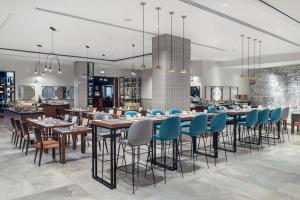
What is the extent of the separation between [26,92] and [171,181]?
34.3ft

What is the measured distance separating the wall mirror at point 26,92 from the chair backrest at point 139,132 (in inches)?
400

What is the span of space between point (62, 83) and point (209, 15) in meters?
9.75

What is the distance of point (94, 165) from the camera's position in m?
4.10

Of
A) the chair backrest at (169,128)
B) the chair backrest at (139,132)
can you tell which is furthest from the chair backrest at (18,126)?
the chair backrest at (169,128)

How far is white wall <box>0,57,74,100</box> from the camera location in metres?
11.4

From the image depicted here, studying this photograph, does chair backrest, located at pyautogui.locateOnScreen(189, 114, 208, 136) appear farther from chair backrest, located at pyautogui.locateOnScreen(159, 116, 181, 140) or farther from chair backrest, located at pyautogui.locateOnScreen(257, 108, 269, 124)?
chair backrest, located at pyautogui.locateOnScreen(257, 108, 269, 124)

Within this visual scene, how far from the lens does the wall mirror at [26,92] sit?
11.8m

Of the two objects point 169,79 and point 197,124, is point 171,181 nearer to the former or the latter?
point 197,124

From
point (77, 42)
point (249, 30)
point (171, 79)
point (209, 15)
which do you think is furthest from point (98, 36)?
point (249, 30)

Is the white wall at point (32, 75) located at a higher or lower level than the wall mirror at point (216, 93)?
higher

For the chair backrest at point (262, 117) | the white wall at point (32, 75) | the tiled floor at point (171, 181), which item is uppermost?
the white wall at point (32, 75)

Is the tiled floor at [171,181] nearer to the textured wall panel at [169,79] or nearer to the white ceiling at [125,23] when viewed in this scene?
the textured wall panel at [169,79]

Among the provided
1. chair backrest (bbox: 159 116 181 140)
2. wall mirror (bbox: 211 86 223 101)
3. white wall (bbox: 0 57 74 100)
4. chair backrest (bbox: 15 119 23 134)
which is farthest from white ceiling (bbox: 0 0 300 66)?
wall mirror (bbox: 211 86 223 101)

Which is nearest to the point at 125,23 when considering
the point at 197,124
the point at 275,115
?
the point at 197,124
